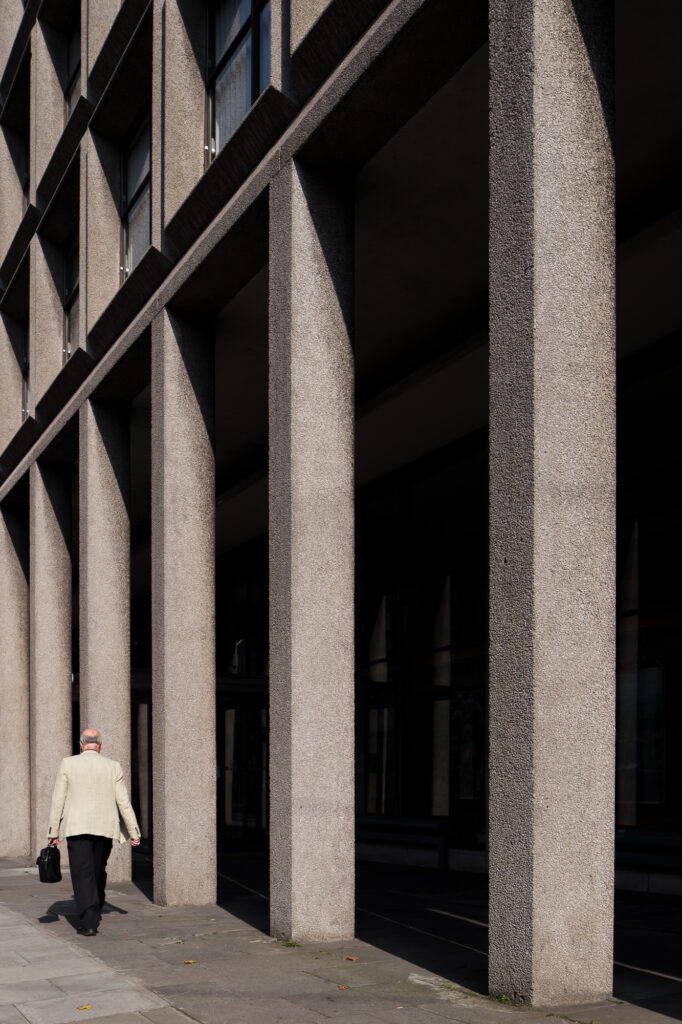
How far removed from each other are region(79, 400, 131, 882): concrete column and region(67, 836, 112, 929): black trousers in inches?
171

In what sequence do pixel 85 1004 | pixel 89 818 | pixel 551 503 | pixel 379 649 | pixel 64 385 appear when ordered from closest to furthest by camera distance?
1. pixel 551 503
2. pixel 85 1004
3. pixel 89 818
4. pixel 64 385
5. pixel 379 649

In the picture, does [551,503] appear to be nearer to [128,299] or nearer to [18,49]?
[128,299]

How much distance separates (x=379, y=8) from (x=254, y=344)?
21.0 ft

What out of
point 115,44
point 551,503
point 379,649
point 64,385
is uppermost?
point 115,44

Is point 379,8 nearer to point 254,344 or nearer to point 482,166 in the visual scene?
point 482,166

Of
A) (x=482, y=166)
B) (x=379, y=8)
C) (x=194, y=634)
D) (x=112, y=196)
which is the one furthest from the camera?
(x=112, y=196)

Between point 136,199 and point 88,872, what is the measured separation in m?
9.79

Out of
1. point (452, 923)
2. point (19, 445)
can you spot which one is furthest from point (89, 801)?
point (19, 445)

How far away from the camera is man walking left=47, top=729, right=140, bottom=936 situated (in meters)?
10.6

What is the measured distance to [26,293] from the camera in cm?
2358

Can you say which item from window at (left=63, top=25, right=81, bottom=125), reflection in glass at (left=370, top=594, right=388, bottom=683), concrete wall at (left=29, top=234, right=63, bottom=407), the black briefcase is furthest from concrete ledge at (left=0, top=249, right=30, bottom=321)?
the black briefcase

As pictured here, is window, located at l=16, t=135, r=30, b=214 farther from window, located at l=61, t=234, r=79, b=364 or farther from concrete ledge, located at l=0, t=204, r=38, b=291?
window, located at l=61, t=234, r=79, b=364

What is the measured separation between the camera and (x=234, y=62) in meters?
12.8

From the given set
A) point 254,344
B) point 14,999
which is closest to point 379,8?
point 254,344
